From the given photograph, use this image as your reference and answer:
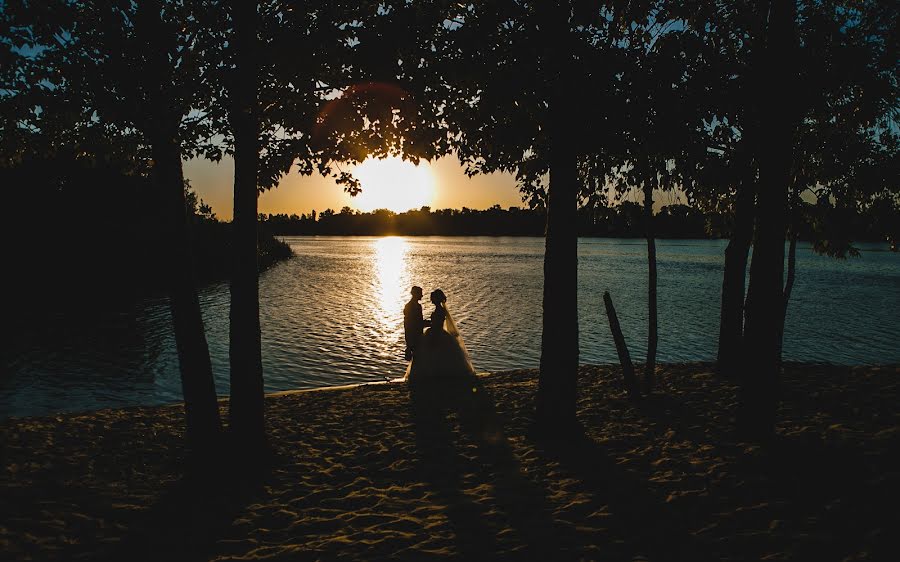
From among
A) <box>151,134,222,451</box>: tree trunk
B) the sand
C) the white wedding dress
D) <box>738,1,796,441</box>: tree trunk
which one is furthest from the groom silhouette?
<box>738,1,796,441</box>: tree trunk

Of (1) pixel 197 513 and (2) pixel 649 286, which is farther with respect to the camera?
(2) pixel 649 286

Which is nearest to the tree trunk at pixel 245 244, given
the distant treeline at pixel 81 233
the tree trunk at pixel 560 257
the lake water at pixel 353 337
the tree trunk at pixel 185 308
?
the tree trunk at pixel 185 308

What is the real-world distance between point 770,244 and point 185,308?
8003 millimetres

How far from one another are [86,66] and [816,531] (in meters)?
10.1

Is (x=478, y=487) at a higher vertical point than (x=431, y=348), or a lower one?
lower

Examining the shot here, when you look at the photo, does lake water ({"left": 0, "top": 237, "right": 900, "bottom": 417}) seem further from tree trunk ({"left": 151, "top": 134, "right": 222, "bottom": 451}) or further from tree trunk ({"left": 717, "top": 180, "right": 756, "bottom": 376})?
tree trunk ({"left": 151, "top": 134, "right": 222, "bottom": 451})

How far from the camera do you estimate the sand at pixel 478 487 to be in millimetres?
5535

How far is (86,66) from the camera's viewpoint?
7.43m

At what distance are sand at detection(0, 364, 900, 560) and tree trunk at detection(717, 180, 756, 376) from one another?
212 centimetres

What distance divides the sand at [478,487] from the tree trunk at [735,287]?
2125 mm

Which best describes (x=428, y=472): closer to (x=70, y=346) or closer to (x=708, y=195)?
(x=708, y=195)

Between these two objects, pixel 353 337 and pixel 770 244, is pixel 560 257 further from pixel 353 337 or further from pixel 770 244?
pixel 353 337

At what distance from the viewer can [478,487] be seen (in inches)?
280

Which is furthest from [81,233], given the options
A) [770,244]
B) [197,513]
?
[770,244]
